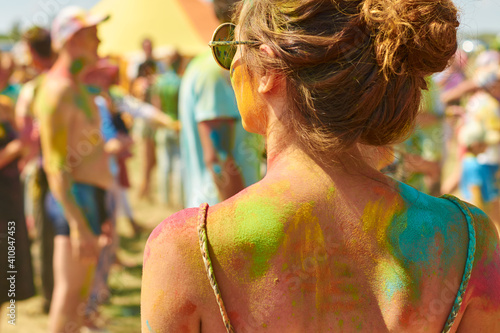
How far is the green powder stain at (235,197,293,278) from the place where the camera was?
0.97 meters

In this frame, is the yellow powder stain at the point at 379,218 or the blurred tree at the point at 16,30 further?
the blurred tree at the point at 16,30

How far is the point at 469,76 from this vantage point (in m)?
5.07

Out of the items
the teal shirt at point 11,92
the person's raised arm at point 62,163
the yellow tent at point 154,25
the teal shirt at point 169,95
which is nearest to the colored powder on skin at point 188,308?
the person's raised arm at point 62,163

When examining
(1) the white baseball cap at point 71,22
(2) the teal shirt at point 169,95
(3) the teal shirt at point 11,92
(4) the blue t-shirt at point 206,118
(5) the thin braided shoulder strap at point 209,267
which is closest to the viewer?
(5) the thin braided shoulder strap at point 209,267

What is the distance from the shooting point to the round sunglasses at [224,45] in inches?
47.0

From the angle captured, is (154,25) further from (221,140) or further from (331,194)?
(331,194)

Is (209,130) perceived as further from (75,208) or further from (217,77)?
(75,208)

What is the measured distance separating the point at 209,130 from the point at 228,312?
172 cm

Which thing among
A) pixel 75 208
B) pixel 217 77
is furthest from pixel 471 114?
pixel 75 208

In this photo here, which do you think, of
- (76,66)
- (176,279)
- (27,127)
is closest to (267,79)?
(176,279)

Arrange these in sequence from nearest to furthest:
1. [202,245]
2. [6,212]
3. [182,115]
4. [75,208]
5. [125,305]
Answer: [202,245] < [182,115] < [75,208] < [6,212] < [125,305]

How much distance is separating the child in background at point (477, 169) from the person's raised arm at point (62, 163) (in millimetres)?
3598

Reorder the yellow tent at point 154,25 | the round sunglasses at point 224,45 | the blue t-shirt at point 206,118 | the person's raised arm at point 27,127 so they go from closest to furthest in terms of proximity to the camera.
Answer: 1. the round sunglasses at point 224,45
2. the blue t-shirt at point 206,118
3. the person's raised arm at point 27,127
4. the yellow tent at point 154,25

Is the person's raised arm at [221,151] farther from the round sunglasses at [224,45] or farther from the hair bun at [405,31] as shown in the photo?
the hair bun at [405,31]
